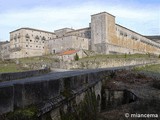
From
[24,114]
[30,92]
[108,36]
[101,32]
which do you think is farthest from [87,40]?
[24,114]

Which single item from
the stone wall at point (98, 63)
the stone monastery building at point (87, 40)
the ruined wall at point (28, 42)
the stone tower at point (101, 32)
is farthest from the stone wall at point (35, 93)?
the ruined wall at point (28, 42)

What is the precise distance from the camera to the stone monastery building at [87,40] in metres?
77.1

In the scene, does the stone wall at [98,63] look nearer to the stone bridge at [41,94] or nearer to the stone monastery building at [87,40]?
the stone monastery building at [87,40]

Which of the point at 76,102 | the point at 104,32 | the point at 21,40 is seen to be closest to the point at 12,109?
the point at 76,102

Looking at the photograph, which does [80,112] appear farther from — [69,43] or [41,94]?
[69,43]

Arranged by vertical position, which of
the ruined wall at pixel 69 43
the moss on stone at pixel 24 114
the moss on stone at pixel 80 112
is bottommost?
the moss on stone at pixel 80 112

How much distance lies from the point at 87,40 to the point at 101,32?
6.43 meters

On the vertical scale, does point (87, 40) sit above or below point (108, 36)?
below

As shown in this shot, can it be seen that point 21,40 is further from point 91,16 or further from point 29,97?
point 29,97

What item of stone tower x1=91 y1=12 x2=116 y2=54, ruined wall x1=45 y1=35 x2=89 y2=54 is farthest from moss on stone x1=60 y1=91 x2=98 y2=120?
ruined wall x1=45 y1=35 x2=89 y2=54

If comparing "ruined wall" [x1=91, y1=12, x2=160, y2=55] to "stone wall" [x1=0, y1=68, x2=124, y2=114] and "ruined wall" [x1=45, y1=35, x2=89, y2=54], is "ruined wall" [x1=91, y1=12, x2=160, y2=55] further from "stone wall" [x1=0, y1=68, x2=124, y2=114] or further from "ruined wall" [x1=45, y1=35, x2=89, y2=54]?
"stone wall" [x1=0, y1=68, x2=124, y2=114]

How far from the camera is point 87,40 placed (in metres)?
81.2

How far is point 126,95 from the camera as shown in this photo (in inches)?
669

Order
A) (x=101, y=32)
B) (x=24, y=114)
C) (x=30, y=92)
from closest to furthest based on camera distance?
(x=24, y=114), (x=30, y=92), (x=101, y=32)
